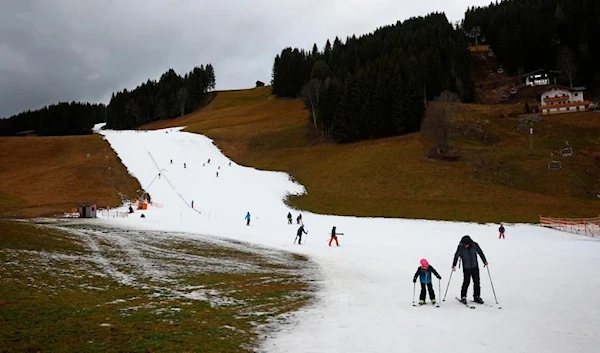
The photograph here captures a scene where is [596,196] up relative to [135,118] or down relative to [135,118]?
down

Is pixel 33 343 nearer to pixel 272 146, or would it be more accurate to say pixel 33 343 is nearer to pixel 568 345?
pixel 568 345

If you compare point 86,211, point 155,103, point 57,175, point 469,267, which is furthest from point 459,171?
point 155,103

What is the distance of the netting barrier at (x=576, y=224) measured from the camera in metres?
40.8

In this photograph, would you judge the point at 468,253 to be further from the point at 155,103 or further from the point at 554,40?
the point at 155,103

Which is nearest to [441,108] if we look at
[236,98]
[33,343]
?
[33,343]

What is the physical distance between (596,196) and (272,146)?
202 feet

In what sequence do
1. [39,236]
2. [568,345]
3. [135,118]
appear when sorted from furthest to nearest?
[135,118], [39,236], [568,345]

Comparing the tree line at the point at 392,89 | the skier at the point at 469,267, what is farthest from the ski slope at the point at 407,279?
the tree line at the point at 392,89

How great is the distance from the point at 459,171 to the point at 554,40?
86.8 metres

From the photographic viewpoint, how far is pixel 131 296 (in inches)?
594

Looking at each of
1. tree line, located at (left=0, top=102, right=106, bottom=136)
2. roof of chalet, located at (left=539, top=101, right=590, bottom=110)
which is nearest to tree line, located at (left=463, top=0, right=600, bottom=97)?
roof of chalet, located at (left=539, top=101, right=590, bottom=110)

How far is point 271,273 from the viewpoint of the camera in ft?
72.7

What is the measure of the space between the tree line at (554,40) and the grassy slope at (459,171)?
3569 centimetres

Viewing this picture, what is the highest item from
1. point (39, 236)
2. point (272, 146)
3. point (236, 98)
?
point (236, 98)
